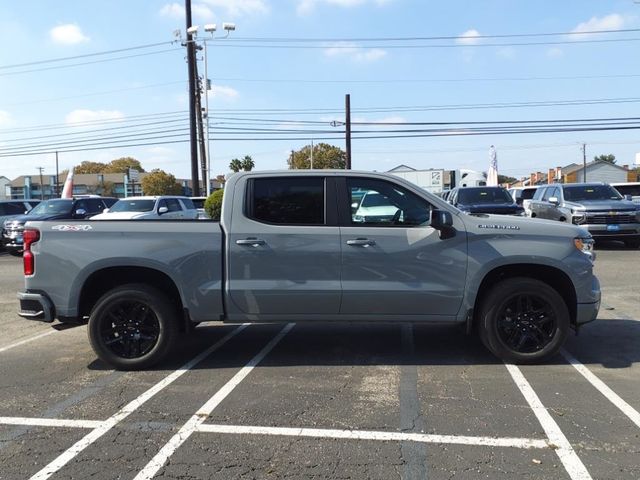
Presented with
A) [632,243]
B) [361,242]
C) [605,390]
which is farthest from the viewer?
[632,243]

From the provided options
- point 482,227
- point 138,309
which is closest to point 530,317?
point 482,227

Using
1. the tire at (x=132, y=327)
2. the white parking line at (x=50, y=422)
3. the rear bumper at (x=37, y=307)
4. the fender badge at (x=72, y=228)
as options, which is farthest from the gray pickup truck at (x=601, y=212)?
the white parking line at (x=50, y=422)

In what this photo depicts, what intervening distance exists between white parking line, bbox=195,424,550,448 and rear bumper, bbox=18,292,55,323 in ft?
7.25

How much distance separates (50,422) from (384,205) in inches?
135

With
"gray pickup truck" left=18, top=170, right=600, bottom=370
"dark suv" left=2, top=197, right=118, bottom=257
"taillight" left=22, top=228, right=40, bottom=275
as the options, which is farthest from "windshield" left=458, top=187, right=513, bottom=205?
"taillight" left=22, top=228, right=40, bottom=275

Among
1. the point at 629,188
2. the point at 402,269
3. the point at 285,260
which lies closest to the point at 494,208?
the point at 629,188

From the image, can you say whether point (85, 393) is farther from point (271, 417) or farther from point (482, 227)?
point (482, 227)

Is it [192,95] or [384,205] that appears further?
[192,95]

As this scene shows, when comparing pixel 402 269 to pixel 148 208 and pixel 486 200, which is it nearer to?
pixel 486 200

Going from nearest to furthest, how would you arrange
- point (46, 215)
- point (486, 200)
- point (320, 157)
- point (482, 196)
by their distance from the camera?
point (486, 200) → point (482, 196) → point (46, 215) → point (320, 157)

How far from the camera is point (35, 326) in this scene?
7664 mm

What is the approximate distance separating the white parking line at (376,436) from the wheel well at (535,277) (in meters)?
1.82

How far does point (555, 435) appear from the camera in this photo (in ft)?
12.8

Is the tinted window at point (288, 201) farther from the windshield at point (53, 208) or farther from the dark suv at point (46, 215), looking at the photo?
the windshield at point (53, 208)
